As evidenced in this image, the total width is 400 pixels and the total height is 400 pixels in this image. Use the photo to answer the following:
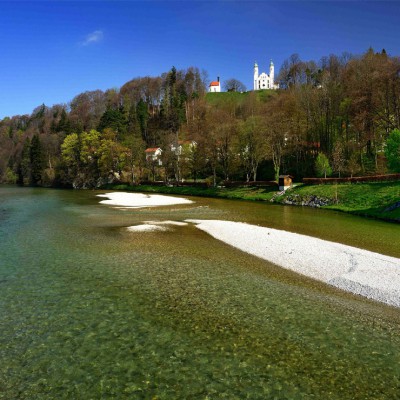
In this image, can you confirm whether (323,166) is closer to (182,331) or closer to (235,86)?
(182,331)

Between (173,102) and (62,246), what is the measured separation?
120 m

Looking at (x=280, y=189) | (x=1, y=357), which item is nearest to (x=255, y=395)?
(x=1, y=357)

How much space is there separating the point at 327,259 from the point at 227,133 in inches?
2125

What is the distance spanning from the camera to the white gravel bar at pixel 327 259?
Answer: 1514 cm

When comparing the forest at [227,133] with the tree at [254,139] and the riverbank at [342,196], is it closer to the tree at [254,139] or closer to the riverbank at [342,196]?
the tree at [254,139]

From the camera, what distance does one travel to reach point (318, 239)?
81.1ft

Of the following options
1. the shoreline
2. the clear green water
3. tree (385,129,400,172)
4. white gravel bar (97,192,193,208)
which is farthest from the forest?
the clear green water

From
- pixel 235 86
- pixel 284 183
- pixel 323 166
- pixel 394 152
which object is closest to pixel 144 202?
pixel 284 183

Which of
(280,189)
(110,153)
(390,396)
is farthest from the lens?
(110,153)

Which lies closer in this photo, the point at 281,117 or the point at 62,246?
the point at 62,246

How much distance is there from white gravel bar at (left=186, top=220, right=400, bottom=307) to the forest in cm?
3126

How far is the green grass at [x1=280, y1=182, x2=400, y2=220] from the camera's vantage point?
1484 inches

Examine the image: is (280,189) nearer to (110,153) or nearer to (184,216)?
(184,216)

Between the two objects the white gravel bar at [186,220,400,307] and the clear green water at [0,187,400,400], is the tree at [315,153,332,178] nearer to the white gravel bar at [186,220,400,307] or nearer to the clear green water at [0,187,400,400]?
the white gravel bar at [186,220,400,307]
